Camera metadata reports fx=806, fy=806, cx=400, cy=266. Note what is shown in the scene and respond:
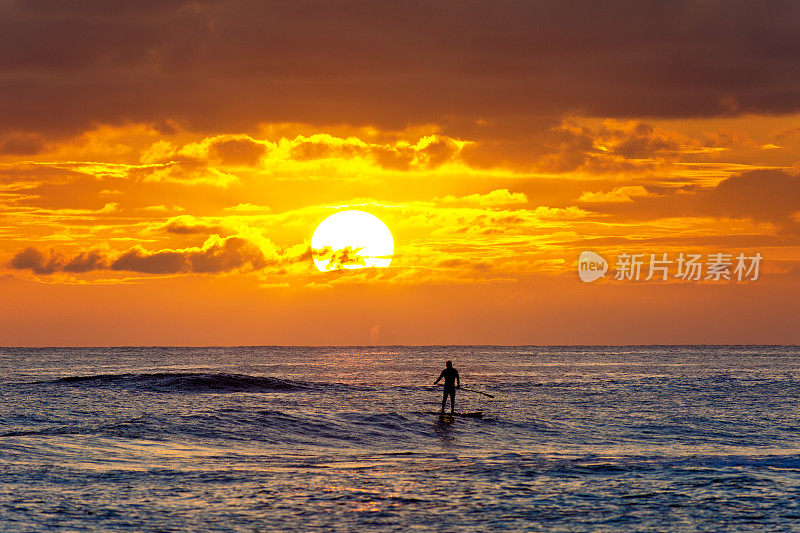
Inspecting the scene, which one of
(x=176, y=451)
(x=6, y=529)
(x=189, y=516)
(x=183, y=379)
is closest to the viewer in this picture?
(x=6, y=529)

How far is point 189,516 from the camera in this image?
1573cm

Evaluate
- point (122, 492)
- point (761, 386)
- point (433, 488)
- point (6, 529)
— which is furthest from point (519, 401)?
point (6, 529)

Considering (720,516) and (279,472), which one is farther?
(279,472)

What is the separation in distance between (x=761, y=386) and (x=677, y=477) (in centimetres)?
4759

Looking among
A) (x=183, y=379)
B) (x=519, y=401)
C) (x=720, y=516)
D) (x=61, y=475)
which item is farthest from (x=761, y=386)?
(x=61, y=475)

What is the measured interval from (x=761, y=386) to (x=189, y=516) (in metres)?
57.5

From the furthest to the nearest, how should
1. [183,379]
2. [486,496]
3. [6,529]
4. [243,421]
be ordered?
[183,379]
[243,421]
[486,496]
[6,529]

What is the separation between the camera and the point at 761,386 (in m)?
63.0

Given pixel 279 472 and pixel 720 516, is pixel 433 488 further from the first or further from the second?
pixel 720 516

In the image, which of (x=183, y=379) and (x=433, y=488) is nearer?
(x=433, y=488)

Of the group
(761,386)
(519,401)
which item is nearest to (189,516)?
(519,401)

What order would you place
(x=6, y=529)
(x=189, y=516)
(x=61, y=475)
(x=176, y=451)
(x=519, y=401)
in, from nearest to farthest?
1. (x=6, y=529)
2. (x=189, y=516)
3. (x=61, y=475)
4. (x=176, y=451)
5. (x=519, y=401)

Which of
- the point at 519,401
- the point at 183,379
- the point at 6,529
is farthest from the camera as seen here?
the point at 183,379

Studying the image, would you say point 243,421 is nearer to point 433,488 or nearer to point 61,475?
point 61,475
